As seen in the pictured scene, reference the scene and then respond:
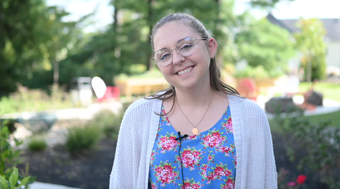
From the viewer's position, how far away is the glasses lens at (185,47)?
182cm

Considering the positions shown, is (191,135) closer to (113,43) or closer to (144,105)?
(144,105)

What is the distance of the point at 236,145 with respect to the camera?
182 centimetres

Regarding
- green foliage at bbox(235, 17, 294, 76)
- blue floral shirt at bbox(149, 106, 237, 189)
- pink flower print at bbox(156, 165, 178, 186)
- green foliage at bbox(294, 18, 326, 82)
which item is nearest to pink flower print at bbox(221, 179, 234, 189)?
blue floral shirt at bbox(149, 106, 237, 189)

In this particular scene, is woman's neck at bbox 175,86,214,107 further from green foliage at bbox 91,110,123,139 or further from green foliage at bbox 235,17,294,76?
green foliage at bbox 235,17,294,76

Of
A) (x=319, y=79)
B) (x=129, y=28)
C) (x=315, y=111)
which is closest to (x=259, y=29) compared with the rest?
(x=319, y=79)

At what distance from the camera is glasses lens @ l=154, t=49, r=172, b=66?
1.85 meters

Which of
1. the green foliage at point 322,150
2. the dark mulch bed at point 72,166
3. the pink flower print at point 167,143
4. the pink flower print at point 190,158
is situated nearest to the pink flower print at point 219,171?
the pink flower print at point 190,158

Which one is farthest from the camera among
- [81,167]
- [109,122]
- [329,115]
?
[329,115]

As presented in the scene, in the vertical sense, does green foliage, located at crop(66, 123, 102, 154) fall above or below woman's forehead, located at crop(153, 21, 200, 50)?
below

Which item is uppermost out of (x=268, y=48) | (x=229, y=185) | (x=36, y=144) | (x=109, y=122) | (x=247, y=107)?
(x=268, y=48)

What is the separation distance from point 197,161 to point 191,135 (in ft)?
→ 0.46

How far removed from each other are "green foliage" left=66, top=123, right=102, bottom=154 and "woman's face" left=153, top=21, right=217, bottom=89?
14.9 ft

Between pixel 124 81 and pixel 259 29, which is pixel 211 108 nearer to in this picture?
pixel 124 81

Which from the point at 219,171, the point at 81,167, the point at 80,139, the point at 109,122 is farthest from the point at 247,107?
the point at 109,122
